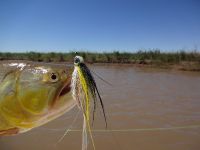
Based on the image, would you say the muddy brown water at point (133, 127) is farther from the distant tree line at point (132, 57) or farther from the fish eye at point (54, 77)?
the distant tree line at point (132, 57)

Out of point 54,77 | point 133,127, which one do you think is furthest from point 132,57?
point 54,77

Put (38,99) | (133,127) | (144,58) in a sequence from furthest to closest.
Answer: (144,58) → (133,127) → (38,99)

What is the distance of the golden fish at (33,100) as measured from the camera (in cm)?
157

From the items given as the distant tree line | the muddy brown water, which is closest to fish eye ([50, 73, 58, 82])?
the muddy brown water

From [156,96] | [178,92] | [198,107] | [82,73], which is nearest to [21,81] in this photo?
[82,73]

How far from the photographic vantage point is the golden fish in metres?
1.57

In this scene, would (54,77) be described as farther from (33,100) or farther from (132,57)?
(132,57)

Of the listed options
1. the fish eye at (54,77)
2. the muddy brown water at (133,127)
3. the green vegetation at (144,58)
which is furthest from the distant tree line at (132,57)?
the fish eye at (54,77)

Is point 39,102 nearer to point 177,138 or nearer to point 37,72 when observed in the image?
point 37,72

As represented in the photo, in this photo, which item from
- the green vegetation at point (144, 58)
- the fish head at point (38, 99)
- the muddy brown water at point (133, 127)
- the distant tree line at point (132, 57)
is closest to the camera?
the fish head at point (38, 99)

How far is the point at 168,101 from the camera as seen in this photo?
6.68 m

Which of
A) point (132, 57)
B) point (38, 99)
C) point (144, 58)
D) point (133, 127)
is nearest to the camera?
point (38, 99)

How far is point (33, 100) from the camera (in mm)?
1589

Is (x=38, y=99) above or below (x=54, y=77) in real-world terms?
below
